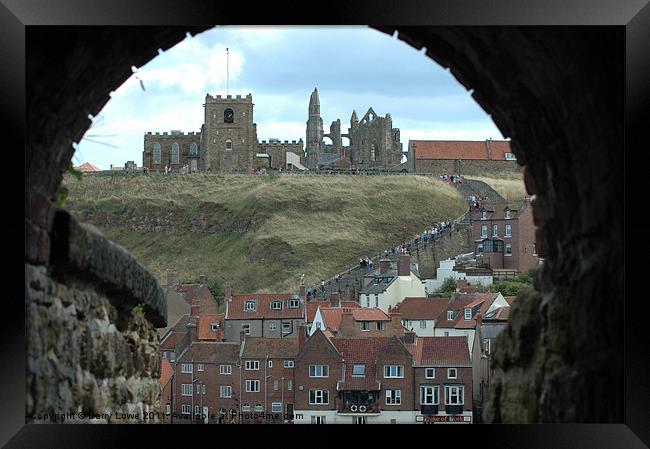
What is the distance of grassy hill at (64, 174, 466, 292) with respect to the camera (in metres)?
34.3

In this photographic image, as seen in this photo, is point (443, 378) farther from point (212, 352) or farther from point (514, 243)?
point (514, 243)

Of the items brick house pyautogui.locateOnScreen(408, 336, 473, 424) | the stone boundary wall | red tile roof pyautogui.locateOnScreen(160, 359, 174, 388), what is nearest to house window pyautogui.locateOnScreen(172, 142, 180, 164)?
brick house pyautogui.locateOnScreen(408, 336, 473, 424)

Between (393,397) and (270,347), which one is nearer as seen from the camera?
(393,397)

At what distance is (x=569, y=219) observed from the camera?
632cm

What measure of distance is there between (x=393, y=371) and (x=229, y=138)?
48.9m

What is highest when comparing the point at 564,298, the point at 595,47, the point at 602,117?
the point at 595,47

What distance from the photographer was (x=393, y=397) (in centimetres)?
924

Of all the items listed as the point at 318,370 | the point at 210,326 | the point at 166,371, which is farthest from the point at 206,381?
the point at 210,326

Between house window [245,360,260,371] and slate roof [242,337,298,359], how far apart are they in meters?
0.09

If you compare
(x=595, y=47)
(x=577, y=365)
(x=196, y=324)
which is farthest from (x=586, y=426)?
(x=196, y=324)

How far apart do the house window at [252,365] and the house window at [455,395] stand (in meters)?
2.42
